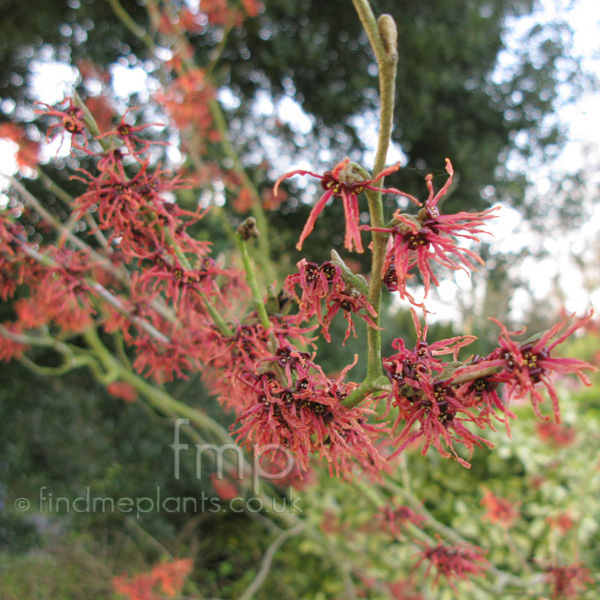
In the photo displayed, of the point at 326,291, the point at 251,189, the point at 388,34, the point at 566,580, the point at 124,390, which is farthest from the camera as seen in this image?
the point at 251,189

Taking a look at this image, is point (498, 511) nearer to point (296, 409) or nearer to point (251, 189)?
point (296, 409)

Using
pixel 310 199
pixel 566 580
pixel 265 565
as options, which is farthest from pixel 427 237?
pixel 310 199

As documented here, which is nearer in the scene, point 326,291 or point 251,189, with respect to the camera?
point 326,291

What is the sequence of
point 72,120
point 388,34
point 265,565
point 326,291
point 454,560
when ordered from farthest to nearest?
1. point 265,565
2. point 454,560
3. point 72,120
4. point 326,291
5. point 388,34

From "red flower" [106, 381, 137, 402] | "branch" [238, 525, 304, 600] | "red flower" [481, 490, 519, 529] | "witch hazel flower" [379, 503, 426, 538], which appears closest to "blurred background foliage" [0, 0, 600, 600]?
"red flower" [106, 381, 137, 402]

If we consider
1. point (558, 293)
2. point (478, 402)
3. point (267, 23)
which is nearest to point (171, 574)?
point (478, 402)

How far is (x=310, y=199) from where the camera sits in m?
3.66

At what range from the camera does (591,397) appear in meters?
5.00

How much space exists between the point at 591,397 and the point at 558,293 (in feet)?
42.2

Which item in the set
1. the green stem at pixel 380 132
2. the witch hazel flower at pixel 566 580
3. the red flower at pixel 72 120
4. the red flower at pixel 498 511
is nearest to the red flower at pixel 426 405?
the green stem at pixel 380 132

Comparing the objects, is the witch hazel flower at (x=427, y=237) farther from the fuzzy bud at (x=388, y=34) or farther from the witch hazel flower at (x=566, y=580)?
the witch hazel flower at (x=566, y=580)

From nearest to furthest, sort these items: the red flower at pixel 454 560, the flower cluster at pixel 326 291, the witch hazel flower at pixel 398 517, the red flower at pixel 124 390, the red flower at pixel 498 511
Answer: the flower cluster at pixel 326 291, the red flower at pixel 454 560, the witch hazel flower at pixel 398 517, the red flower at pixel 498 511, the red flower at pixel 124 390

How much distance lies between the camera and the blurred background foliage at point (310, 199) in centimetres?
341

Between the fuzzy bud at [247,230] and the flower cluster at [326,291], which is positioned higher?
the fuzzy bud at [247,230]
